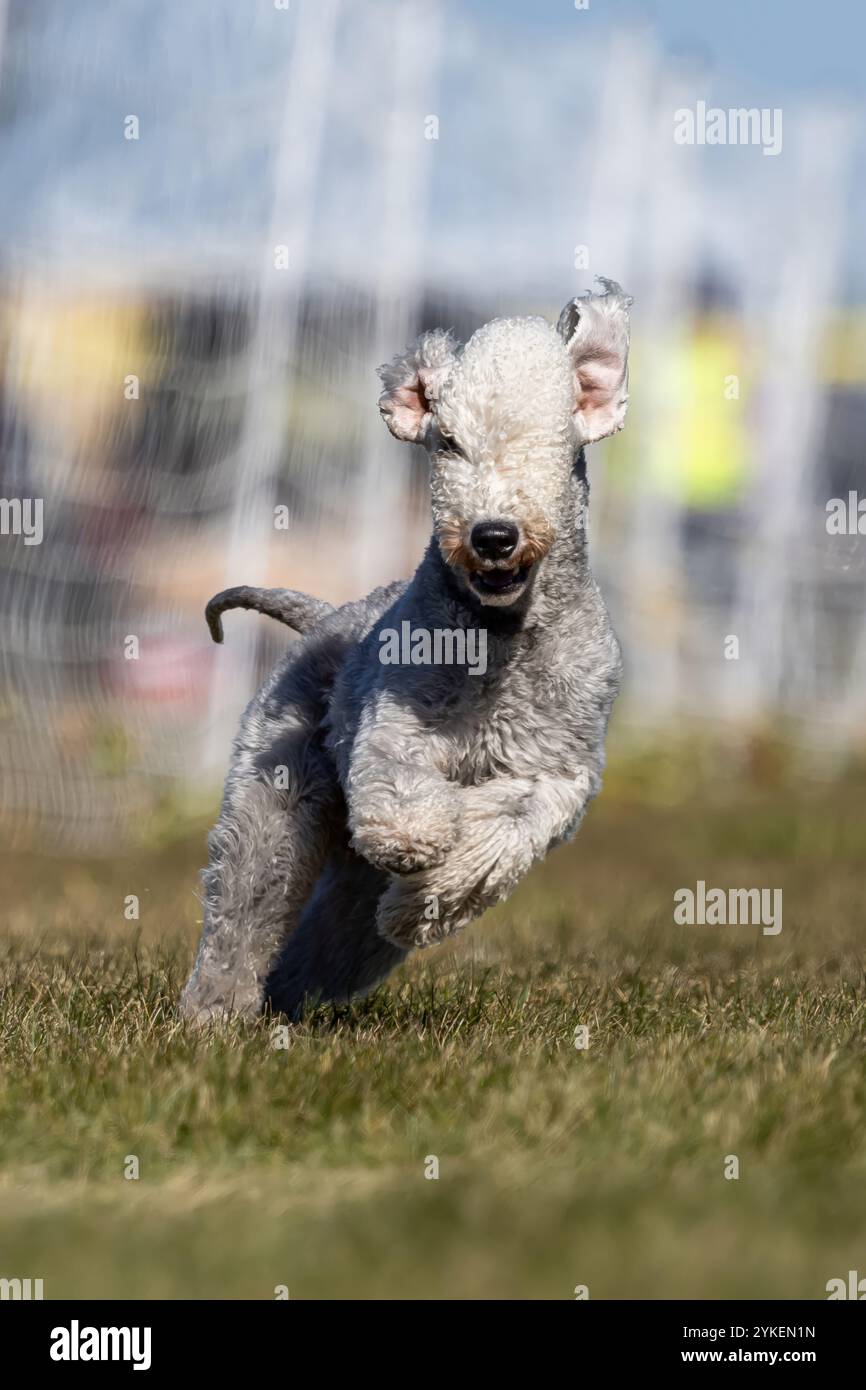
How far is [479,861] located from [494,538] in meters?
0.74

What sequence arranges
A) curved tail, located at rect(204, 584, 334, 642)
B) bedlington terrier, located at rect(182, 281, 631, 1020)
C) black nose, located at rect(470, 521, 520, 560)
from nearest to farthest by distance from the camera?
black nose, located at rect(470, 521, 520, 560) < bedlington terrier, located at rect(182, 281, 631, 1020) < curved tail, located at rect(204, 584, 334, 642)

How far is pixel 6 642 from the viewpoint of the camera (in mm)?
11766

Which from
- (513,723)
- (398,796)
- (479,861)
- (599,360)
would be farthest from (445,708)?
(599,360)

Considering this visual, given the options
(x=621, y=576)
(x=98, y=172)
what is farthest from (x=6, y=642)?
(x=621, y=576)

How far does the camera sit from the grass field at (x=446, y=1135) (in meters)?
3.23

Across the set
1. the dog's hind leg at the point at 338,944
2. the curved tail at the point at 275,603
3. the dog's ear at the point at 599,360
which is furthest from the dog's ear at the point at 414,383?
the dog's hind leg at the point at 338,944

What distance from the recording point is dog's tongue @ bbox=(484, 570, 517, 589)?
445 cm

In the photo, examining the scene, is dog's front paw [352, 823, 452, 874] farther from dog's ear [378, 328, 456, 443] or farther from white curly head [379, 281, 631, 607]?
dog's ear [378, 328, 456, 443]

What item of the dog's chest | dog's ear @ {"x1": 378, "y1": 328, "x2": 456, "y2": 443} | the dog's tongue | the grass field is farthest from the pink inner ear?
the grass field

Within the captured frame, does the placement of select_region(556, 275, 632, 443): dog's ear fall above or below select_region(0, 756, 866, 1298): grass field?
above

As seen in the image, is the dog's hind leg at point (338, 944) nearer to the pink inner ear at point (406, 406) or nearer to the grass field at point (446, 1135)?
the grass field at point (446, 1135)

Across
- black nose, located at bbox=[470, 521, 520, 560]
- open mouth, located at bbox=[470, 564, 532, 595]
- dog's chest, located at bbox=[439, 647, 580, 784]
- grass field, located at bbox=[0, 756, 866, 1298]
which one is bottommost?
grass field, located at bbox=[0, 756, 866, 1298]
